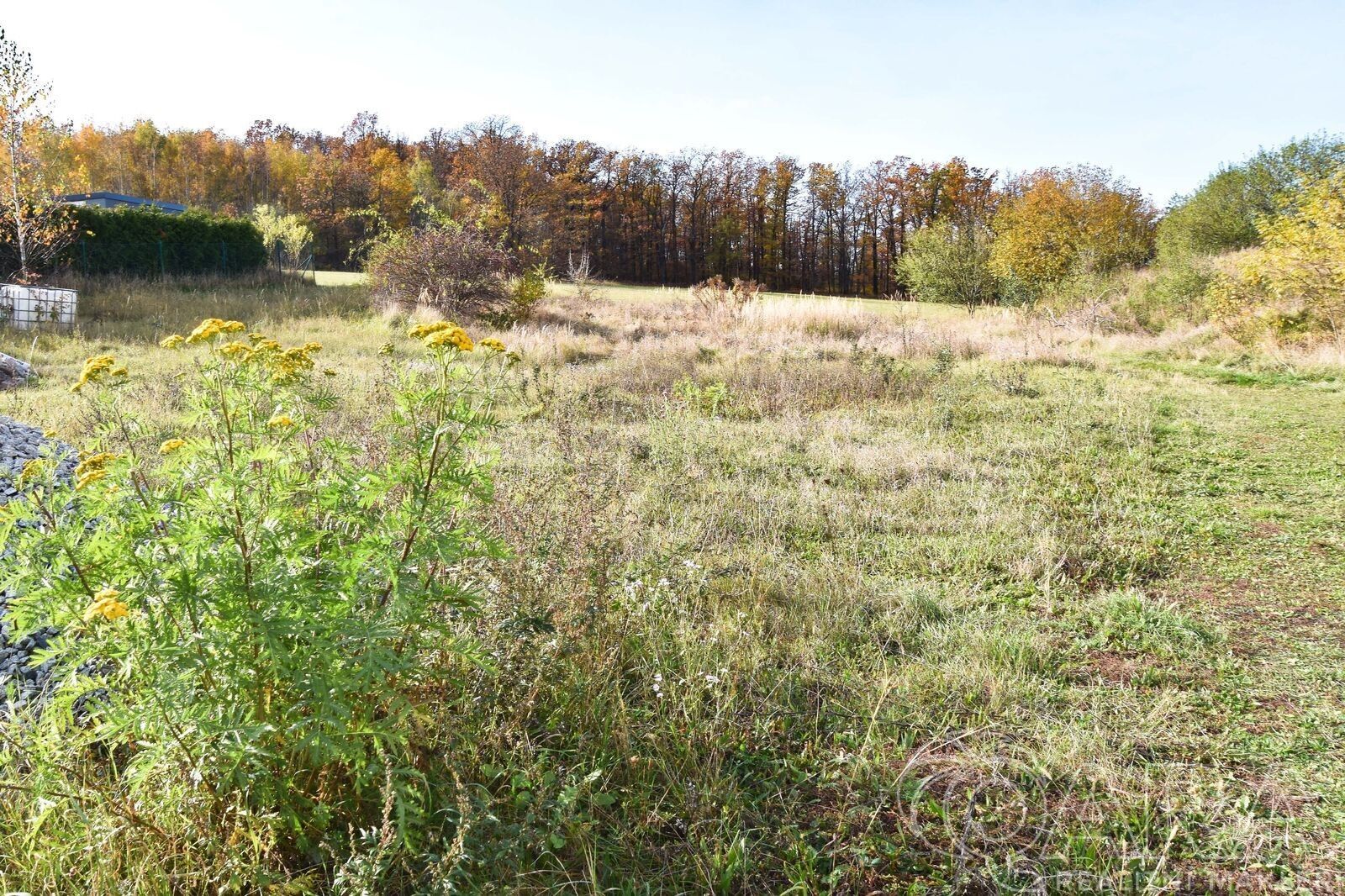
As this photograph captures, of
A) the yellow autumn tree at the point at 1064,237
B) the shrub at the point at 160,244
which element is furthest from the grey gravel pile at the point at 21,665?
the yellow autumn tree at the point at 1064,237

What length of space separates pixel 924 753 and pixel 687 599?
133 cm

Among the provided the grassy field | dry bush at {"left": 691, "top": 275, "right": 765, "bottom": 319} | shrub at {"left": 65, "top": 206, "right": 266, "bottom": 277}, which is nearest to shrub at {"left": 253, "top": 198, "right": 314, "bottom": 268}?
shrub at {"left": 65, "top": 206, "right": 266, "bottom": 277}

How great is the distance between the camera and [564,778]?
2.19 meters

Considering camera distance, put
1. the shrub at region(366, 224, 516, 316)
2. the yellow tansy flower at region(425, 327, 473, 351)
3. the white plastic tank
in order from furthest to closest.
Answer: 1. the shrub at region(366, 224, 516, 316)
2. the white plastic tank
3. the yellow tansy flower at region(425, 327, 473, 351)

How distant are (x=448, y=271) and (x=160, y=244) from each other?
1051 centimetres

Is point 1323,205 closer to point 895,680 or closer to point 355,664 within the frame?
point 895,680

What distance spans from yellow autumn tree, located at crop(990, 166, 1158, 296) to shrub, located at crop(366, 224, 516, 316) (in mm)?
15575

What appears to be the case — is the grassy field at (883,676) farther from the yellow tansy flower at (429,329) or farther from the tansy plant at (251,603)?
the yellow tansy flower at (429,329)

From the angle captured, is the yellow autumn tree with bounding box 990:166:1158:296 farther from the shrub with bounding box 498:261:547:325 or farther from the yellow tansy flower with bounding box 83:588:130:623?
the yellow tansy flower with bounding box 83:588:130:623

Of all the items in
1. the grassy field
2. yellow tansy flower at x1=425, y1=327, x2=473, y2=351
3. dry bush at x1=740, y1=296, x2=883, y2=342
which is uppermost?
dry bush at x1=740, y1=296, x2=883, y2=342

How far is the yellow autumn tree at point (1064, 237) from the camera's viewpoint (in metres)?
25.2

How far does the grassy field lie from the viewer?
78.4 inches

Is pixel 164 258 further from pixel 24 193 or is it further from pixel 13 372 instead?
pixel 13 372

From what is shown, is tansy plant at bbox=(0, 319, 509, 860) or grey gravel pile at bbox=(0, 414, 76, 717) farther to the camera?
grey gravel pile at bbox=(0, 414, 76, 717)
